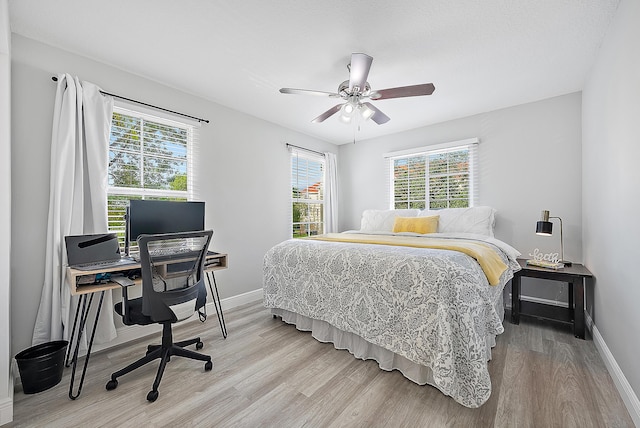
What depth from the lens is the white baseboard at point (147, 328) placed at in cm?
241

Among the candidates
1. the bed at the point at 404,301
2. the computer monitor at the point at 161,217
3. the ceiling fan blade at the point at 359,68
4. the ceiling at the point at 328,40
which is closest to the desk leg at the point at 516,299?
the bed at the point at 404,301

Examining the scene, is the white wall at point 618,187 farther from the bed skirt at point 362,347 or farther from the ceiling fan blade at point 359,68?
the ceiling fan blade at point 359,68

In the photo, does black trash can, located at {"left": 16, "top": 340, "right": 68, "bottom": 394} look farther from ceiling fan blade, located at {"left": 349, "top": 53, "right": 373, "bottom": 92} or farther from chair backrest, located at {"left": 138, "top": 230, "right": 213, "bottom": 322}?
ceiling fan blade, located at {"left": 349, "top": 53, "right": 373, "bottom": 92}

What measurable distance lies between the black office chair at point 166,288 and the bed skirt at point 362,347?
3.02 feet

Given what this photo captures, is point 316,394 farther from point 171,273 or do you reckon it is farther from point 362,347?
point 171,273

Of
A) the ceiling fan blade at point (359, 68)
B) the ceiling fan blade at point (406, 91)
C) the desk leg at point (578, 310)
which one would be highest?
the ceiling fan blade at point (359, 68)

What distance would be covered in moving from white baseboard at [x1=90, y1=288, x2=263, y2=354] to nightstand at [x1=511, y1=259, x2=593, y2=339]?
3.00 meters

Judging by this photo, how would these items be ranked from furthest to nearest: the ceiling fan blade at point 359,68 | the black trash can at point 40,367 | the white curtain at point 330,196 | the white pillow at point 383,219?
the white curtain at point 330,196, the white pillow at point 383,219, the ceiling fan blade at point 359,68, the black trash can at point 40,367

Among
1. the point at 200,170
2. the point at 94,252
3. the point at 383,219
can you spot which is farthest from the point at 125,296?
the point at 383,219

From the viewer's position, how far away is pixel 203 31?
2.02 metres

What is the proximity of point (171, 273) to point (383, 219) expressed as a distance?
2.89 meters

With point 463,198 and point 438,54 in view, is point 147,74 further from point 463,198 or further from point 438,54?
point 463,198

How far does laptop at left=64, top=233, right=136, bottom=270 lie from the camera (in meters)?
2.03

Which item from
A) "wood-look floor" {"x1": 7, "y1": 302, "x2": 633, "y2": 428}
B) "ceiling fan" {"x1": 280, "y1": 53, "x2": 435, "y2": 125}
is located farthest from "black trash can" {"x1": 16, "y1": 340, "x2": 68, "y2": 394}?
"ceiling fan" {"x1": 280, "y1": 53, "x2": 435, "y2": 125}
